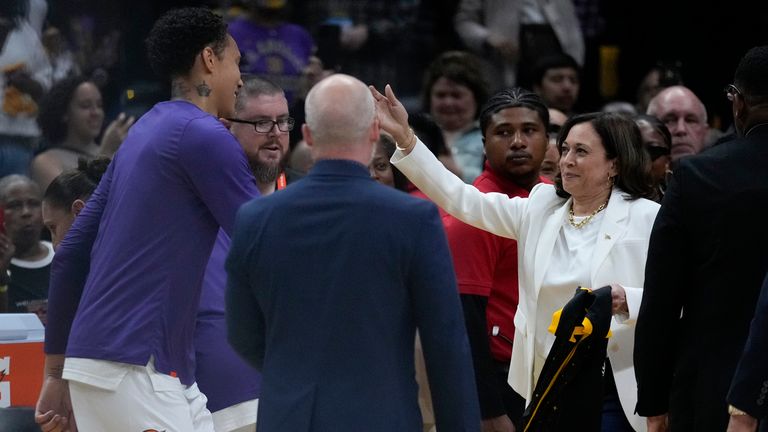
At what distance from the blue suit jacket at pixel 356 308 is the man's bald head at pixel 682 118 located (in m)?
4.42

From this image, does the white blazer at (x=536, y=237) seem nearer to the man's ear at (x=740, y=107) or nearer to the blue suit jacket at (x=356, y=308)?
the man's ear at (x=740, y=107)

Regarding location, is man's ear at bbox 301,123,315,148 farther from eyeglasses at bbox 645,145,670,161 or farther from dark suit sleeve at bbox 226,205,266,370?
eyeglasses at bbox 645,145,670,161

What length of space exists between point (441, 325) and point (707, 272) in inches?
48.3

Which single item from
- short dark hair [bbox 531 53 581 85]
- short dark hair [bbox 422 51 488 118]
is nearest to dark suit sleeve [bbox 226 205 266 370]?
short dark hair [bbox 422 51 488 118]

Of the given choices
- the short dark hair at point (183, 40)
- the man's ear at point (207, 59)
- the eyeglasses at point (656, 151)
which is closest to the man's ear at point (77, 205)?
the short dark hair at point (183, 40)

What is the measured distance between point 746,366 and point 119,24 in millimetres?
5176

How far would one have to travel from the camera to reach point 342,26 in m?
9.59

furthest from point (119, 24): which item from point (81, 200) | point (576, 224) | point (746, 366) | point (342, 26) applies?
point (746, 366)

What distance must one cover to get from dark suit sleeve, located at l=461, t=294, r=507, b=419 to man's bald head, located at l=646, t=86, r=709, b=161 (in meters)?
2.85

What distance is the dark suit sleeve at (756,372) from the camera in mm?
3916

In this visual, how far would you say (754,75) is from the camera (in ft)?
14.6

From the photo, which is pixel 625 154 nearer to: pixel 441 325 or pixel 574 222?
pixel 574 222

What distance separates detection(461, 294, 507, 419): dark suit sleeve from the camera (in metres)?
5.30

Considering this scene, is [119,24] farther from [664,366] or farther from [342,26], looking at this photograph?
[664,366]
